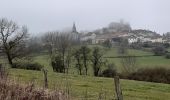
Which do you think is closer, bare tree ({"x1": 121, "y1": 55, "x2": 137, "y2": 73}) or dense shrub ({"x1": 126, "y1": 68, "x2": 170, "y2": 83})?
dense shrub ({"x1": 126, "y1": 68, "x2": 170, "y2": 83})

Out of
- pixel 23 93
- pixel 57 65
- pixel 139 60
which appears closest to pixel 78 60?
pixel 57 65

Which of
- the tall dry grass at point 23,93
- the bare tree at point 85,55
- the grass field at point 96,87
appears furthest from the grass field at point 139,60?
the tall dry grass at point 23,93

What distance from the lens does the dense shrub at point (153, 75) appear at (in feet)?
155

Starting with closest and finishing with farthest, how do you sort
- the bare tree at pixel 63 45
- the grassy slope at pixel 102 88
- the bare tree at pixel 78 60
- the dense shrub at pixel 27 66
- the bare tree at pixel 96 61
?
1. the grassy slope at pixel 102 88
2. the dense shrub at pixel 27 66
3. the bare tree at pixel 96 61
4. the bare tree at pixel 78 60
5. the bare tree at pixel 63 45

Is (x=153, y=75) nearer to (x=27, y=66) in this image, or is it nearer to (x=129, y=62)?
(x=27, y=66)

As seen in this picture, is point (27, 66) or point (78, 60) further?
point (78, 60)

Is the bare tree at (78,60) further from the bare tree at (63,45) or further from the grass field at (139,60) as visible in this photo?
the bare tree at (63,45)

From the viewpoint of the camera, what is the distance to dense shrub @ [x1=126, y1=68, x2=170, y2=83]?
47.2 m

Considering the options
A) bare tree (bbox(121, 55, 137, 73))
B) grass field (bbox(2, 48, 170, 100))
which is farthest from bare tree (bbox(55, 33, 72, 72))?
grass field (bbox(2, 48, 170, 100))

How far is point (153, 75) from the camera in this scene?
49562 mm

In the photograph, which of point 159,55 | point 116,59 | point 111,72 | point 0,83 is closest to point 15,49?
point 111,72

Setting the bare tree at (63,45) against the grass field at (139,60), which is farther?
the bare tree at (63,45)

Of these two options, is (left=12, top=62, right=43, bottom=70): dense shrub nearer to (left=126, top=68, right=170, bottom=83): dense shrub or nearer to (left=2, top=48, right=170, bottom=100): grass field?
(left=126, top=68, right=170, bottom=83): dense shrub

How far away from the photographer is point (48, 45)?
262 feet
